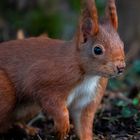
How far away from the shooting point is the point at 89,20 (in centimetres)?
634

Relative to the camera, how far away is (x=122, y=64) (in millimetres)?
6105

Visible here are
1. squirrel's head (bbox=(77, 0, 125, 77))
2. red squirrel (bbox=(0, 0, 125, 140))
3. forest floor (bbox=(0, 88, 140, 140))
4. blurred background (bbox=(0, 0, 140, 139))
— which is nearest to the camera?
squirrel's head (bbox=(77, 0, 125, 77))

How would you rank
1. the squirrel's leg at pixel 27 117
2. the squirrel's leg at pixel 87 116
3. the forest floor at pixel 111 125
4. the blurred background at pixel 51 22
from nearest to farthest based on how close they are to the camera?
the squirrel's leg at pixel 87 116, the squirrel's leg at pixel 27 117, the forest floor at pixel 111 125, the blurred background at pixel 51 22

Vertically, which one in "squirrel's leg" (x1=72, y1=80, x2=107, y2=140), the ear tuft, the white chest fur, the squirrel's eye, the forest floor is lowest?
the forest floor

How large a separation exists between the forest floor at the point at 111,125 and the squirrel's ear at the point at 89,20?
1.21 meters

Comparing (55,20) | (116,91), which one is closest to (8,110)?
(116,91)

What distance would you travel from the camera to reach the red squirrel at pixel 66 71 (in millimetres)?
6289

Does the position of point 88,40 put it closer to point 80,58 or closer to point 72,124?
point 80,58

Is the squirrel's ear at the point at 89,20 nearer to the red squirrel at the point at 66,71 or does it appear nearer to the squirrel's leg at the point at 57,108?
the red squirrel at the point at 66,71

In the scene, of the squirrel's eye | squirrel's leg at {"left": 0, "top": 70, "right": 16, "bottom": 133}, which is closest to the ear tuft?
the squirrel's eye

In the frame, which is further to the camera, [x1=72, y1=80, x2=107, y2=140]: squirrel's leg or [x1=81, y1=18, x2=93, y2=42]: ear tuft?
[x1=72, y1=80, x2=107, y2=140]: squirrel's leg

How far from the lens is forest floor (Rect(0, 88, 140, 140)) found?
709 centimetres

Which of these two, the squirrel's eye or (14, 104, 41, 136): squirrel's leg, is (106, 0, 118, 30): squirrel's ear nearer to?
the squirrel's eye

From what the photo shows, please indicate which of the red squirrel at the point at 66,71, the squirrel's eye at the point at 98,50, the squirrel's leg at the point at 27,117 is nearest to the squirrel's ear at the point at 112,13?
the red squirrel at the point at 66,71
